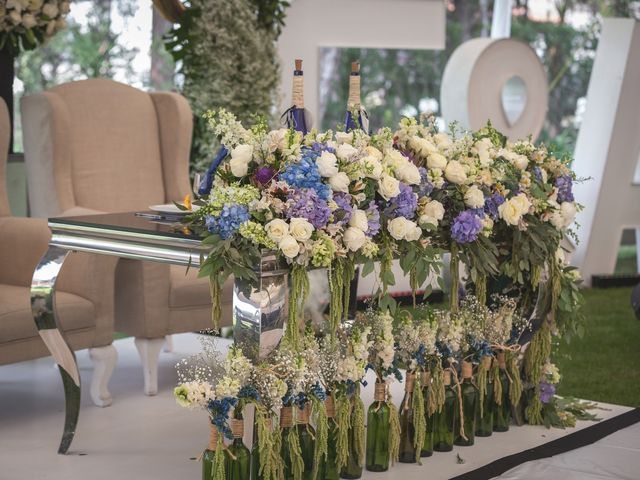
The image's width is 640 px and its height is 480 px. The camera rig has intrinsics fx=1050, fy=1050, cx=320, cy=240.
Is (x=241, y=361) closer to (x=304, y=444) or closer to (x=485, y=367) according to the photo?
(x=304, y=444)

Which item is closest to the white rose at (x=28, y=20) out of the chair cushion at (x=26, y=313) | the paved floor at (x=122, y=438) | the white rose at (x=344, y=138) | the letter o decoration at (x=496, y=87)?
the chair cushion at (x=26, y=313)

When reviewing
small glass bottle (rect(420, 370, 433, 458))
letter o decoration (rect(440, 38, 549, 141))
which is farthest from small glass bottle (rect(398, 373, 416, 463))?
letter o decoration (rect(440, 38, 549, 141))

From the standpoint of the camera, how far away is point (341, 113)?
11055 mm

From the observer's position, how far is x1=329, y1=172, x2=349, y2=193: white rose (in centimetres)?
307

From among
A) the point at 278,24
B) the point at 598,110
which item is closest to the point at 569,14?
the point at 598,110

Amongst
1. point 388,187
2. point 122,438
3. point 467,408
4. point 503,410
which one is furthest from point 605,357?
point 388,187

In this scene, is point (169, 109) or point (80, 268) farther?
point (169, 109)

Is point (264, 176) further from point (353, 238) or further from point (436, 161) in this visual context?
point (436, 161)

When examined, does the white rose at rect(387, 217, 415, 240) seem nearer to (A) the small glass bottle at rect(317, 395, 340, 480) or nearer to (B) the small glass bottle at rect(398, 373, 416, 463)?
(A) the small glass bottle at rect(317, 395, 340, 480)

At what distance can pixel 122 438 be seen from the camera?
400 cm

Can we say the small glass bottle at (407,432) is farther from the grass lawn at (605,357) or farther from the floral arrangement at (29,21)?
the floral arrangement at (29,21)

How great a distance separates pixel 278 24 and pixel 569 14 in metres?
6.32

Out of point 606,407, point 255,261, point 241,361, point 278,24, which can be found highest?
point 278,24

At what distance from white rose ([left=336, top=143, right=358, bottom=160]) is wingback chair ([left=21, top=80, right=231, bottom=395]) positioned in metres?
1.62
